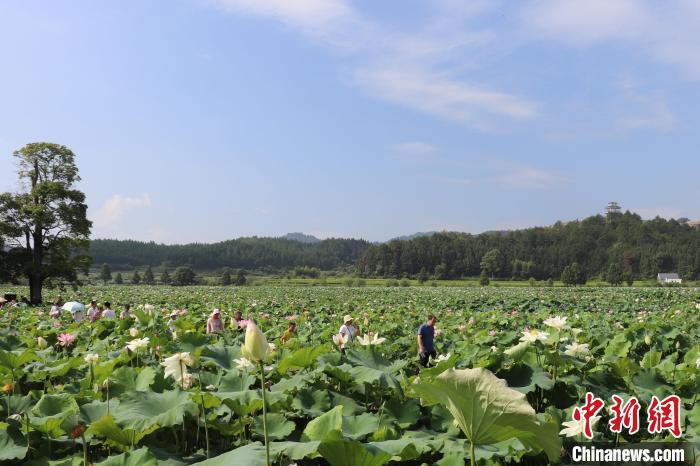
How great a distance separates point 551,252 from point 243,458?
104 metres

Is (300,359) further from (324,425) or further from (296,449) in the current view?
(296,449)

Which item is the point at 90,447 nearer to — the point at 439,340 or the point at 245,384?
the point at 245,384

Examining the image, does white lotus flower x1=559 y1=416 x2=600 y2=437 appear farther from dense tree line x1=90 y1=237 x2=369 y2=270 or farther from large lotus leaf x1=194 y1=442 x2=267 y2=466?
dense tree line x1=90 y1=237 x2=369 y2=270

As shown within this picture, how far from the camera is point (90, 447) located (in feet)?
10.7

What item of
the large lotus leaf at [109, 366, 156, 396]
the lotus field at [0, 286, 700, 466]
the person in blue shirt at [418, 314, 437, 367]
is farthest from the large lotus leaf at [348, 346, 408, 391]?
the person in blue shirt at [418, 314, 437, 367]

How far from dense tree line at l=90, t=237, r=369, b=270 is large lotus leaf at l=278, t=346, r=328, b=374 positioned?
140 metres

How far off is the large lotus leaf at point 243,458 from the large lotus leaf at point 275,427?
790mm

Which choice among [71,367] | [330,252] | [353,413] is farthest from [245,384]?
[330,252]

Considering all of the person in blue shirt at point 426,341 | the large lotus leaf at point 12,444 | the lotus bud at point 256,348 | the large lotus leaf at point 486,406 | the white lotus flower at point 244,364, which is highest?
the lotus bud at point 256,348

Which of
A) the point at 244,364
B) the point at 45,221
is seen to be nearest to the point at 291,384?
the point at 244,364

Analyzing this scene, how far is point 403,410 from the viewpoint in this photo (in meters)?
3.40

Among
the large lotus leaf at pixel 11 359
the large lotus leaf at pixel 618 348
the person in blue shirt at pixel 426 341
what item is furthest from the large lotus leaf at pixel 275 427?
the large lotus leaf at pixel 618 348

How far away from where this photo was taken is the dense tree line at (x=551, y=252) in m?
91.6

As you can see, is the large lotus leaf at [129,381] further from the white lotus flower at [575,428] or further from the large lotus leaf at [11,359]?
the white lotus flower at [575,428]
